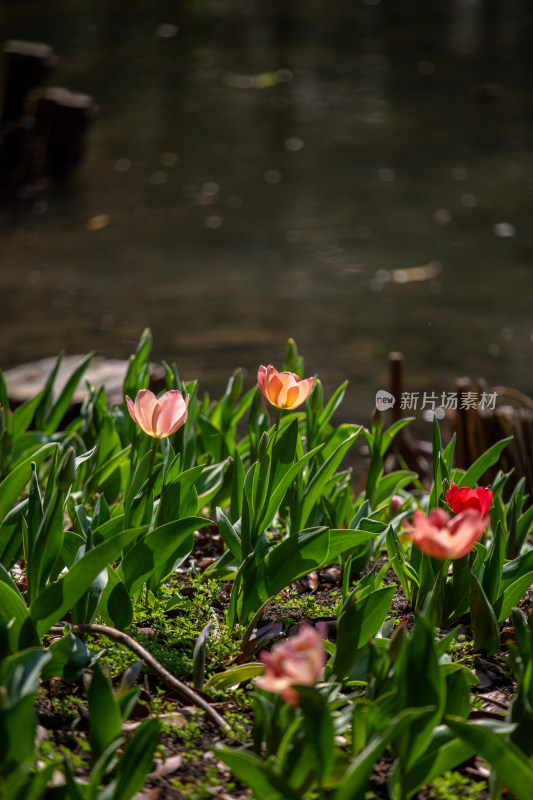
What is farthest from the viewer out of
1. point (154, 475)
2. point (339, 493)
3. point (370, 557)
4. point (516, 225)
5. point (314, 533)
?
point (516, 225)

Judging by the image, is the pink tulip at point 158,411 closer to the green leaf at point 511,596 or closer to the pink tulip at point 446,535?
the pink tulip at point 446,535

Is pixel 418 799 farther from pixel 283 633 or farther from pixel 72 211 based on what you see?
pixel 72 211

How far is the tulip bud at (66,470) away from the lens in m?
1.23

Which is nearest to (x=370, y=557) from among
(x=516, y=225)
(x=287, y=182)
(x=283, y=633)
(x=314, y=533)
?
(x=283, y=633)

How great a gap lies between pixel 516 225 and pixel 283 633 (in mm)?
7515

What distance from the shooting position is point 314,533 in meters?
1.45

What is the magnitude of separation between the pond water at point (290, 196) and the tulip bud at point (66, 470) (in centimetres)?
361

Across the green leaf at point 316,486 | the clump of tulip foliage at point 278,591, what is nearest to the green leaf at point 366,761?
the clump of tulip foliage at point 278,591

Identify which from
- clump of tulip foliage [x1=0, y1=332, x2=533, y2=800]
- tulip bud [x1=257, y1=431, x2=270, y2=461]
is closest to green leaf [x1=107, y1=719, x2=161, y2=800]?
clump of tulip foliage [x1=0, y1=332, x2=533, y2=800]

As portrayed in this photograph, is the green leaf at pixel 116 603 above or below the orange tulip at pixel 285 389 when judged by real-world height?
below

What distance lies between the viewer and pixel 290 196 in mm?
9453

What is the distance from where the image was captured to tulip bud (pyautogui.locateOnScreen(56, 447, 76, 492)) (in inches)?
48.5

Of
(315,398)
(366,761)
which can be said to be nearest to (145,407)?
(366,761)

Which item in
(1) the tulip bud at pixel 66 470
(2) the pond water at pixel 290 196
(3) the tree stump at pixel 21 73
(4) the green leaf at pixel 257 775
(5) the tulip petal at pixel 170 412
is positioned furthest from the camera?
(3) the tree stump at pixel 21 73
